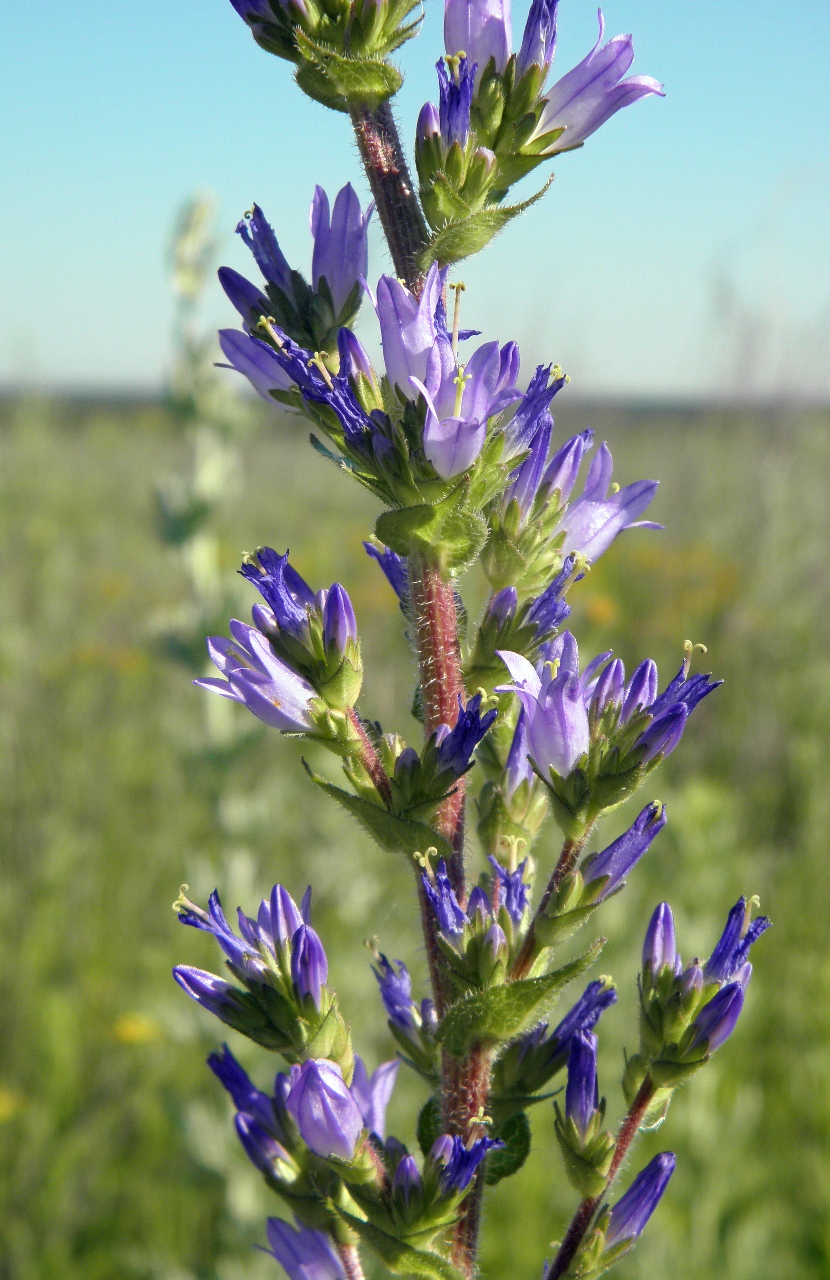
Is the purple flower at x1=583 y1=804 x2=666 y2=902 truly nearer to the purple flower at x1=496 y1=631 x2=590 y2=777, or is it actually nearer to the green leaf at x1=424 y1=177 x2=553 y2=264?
the purple flower at x1=496 y1=631 x2=590 y2=777

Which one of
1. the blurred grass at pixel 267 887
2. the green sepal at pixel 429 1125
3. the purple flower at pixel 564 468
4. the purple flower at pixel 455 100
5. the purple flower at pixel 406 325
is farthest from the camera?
the blurred grass at pixel 267 887

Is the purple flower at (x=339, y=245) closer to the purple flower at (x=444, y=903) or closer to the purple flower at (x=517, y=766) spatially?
the purple flower at (x=517, y=766)

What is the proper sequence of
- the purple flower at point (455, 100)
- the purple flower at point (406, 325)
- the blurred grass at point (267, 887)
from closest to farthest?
the purple flower at point (406, 325) → the purple flower at point (455, 100) → the blurred grass at point (267, 887)

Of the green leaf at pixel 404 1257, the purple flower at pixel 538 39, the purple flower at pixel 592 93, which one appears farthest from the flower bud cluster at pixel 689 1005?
the purple flower at pixel 538 39

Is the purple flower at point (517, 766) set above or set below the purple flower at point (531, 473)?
below

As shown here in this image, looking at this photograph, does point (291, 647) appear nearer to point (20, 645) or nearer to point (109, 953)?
point (109, 953)

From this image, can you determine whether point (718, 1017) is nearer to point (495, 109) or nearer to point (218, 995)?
point (218, 995)

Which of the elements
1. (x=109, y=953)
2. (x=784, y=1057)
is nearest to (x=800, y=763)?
(x=784, y=1057)

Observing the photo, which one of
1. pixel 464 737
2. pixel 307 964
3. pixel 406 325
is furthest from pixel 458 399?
pixel 307 964

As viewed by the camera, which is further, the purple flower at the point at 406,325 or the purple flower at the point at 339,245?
the purple flower at the point at 339,245
